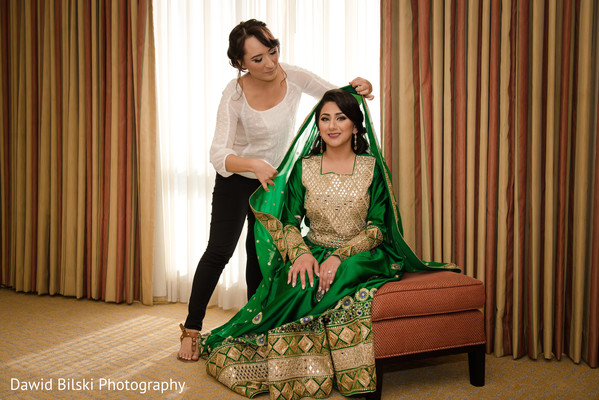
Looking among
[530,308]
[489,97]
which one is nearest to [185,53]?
[489,97]

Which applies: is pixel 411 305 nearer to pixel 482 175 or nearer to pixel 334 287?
pixel 334 287

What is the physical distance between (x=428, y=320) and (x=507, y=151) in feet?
3.09

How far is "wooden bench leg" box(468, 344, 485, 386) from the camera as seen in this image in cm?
191

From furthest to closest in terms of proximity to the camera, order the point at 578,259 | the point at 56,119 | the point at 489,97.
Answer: the point at 56,119 < the point at 489,97 < the point at 578,259

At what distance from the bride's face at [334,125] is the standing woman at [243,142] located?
0.18 meters

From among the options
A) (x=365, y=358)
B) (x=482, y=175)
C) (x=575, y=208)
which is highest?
(x=482, y=175)

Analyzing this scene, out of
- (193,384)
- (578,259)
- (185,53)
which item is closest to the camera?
(193,384)

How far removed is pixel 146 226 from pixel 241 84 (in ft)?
4.51

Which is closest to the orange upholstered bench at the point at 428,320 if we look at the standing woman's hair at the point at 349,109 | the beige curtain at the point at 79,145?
the standing woman's hair at the point at 349,109

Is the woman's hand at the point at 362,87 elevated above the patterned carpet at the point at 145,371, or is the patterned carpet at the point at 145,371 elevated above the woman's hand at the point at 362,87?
the woman's hand at the point at 362,87

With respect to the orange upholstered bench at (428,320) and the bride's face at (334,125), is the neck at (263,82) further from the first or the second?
the orange upholstered bench at (428,320)

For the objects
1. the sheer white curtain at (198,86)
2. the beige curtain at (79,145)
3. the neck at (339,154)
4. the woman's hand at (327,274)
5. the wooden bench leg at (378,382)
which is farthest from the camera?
the beige curtain at (79,145)

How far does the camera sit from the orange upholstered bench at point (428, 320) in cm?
177

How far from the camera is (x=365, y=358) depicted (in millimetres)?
1754
